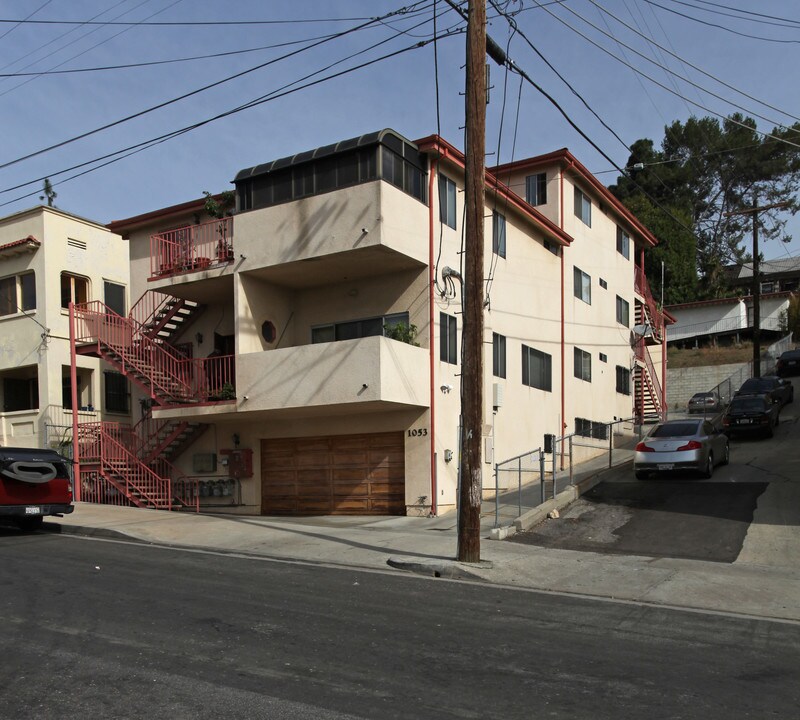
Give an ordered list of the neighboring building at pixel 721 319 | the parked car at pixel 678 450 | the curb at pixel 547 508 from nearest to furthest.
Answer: the curb at pixel 547 508
the parked car at pixel 678 450
the neighboring building at pixel 721 319

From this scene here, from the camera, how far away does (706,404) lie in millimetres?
37219

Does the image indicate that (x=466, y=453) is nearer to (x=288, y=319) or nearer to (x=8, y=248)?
(x=288, y=319)

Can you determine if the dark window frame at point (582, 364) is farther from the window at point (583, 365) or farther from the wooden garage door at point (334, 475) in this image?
the wooden garage door at point (334, 475)

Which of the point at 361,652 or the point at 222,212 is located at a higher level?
the point at 222,212

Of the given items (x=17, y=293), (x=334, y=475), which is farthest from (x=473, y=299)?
(x=17, y=293)

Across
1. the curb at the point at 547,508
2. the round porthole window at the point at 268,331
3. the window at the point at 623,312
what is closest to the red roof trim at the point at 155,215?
the round porthole window at the point at 268,331

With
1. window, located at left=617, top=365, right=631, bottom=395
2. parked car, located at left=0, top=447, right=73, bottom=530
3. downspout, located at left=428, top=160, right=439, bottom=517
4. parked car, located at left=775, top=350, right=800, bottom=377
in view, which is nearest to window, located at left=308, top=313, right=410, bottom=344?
downspout, located at left=428, top=160, right=439, bottom=517

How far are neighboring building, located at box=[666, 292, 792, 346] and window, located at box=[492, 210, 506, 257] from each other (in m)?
39.1

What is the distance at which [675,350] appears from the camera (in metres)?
57.8

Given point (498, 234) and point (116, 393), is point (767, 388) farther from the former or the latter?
point (116, 393)

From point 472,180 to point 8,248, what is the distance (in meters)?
19.7

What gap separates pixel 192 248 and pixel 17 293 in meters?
8.99

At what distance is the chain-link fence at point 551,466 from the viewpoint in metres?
17.7

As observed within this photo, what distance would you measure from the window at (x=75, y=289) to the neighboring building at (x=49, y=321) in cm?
3
